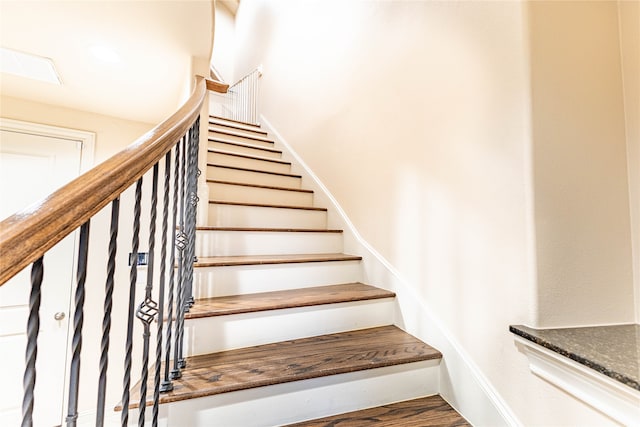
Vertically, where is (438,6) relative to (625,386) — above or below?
above

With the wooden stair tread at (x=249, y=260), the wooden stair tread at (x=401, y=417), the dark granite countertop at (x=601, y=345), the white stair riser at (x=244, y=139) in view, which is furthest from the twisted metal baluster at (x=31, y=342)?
the white stair riser at (x=244, y=139)

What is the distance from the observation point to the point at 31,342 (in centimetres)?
50

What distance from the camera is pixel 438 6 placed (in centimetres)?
135

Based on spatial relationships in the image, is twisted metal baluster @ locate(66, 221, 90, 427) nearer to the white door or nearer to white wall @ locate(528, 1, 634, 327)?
white wall @ locate(528, 1, 634, 327)

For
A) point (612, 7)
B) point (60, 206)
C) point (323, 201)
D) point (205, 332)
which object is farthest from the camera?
point (323, 201)

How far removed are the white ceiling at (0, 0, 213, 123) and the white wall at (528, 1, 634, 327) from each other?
63.3 inches

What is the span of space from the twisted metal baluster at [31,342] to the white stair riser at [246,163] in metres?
2.35

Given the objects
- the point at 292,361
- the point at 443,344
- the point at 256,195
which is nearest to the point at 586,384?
the point at 443,344

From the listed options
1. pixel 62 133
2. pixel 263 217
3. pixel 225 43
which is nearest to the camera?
pixel 263 217

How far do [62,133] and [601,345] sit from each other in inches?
131

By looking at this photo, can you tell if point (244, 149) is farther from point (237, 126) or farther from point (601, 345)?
point (601, 345)

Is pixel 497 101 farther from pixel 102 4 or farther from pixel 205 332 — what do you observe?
pixel 102 4

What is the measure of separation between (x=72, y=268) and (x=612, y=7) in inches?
126

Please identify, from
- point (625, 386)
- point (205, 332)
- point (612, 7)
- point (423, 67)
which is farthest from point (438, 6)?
point (205, 332)
